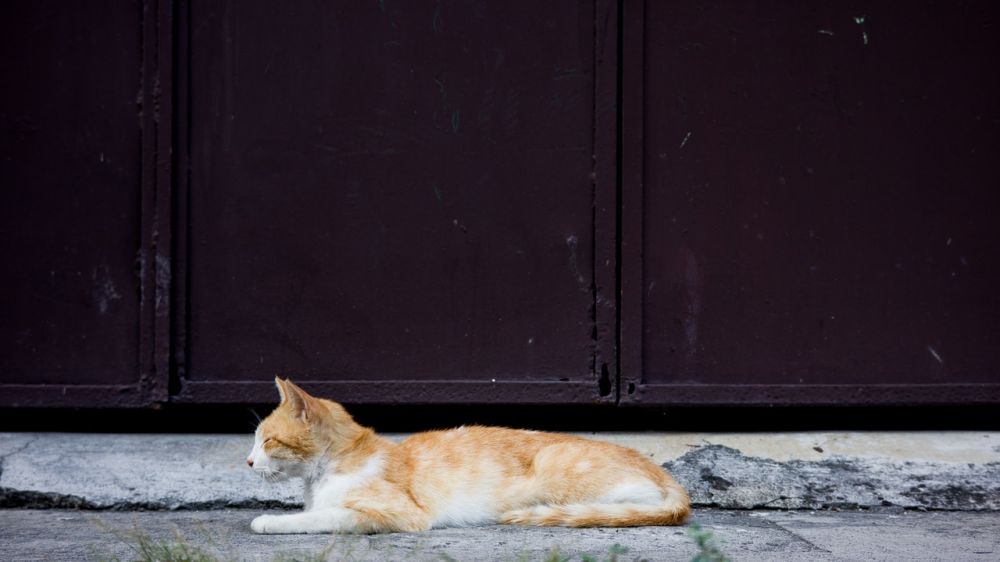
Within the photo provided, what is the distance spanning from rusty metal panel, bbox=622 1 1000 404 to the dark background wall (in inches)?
0.4

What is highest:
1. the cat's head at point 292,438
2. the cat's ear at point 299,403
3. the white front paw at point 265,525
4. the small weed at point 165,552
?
the cat's ear at point 299,403

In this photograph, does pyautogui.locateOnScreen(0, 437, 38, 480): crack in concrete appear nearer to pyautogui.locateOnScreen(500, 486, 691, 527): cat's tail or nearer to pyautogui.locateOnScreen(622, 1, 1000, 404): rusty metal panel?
pyautogui.locateOnScreen(500, 486, 691, 527): cat's tail

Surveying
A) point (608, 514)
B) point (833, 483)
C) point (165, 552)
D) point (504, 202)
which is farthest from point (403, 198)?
point (165, 552)

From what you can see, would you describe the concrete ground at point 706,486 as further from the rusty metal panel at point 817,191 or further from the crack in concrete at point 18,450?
the rusty metal panel at point 817,191

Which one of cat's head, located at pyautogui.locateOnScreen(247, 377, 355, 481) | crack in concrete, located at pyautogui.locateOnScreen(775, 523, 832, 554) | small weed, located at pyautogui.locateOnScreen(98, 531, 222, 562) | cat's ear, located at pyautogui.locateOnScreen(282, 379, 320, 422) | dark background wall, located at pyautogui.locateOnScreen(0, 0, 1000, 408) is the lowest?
crack in concrete, located at pyautogui.locateOnScreen(775, 523, 832, 554)

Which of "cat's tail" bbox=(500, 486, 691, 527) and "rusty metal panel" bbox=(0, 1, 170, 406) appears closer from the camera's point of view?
"cat's tail" bbox=(500, 486, 691, 527)

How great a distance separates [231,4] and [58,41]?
77cm

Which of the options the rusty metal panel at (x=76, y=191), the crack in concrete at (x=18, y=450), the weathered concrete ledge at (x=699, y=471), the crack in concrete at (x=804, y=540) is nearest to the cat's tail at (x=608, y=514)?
the crack in concrete at (x=804, y=540)

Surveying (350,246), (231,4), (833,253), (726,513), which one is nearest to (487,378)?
(350,246)

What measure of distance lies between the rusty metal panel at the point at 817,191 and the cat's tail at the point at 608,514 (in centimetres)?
108

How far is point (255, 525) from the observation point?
12.7 feet

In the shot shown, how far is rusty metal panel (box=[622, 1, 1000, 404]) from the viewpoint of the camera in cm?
499

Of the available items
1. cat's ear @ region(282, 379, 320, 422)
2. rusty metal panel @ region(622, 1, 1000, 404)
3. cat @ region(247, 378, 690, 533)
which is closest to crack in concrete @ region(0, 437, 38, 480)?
cat @ region(247, 378, 690, 533)

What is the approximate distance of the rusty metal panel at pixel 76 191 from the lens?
489 cm
